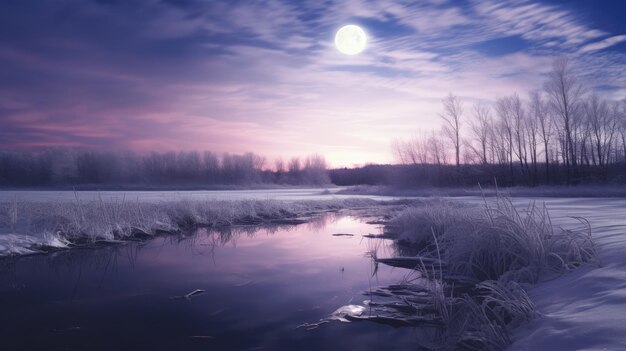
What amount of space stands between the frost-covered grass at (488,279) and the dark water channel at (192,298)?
655 mm

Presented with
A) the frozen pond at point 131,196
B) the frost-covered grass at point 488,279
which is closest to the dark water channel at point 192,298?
the frost-covered grass at point 488,279

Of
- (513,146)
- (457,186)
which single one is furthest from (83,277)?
(513,146)

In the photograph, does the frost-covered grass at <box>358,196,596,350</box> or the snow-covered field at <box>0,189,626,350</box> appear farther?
the frost-covered grass at <box>358,196,596,350</box>

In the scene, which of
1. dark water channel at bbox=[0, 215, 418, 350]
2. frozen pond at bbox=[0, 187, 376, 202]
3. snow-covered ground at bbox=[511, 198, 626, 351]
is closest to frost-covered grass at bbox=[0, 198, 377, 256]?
frozen pond at bbox=[0, 187, 376, 202]

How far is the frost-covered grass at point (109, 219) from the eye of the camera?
12.2 metres

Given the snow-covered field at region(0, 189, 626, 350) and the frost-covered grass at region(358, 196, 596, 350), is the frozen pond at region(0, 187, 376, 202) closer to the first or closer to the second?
the frost-covered grass at region(358, 196, 596, 350)

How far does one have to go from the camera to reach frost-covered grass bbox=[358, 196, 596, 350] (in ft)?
15.1

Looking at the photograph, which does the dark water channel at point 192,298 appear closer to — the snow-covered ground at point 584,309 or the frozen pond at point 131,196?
the snow-covered ground at point 584,309

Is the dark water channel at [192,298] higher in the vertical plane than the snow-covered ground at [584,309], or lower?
lower

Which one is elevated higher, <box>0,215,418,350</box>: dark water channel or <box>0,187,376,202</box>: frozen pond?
<box>0,187,376,202</box>: frozen pond

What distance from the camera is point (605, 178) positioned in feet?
120

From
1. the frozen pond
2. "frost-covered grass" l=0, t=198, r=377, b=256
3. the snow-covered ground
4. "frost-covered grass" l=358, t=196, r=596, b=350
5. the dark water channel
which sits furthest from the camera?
the frozen pond

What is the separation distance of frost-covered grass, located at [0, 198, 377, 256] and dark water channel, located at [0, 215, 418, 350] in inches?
49.3

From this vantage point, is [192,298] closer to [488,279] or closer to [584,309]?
[488,279]
